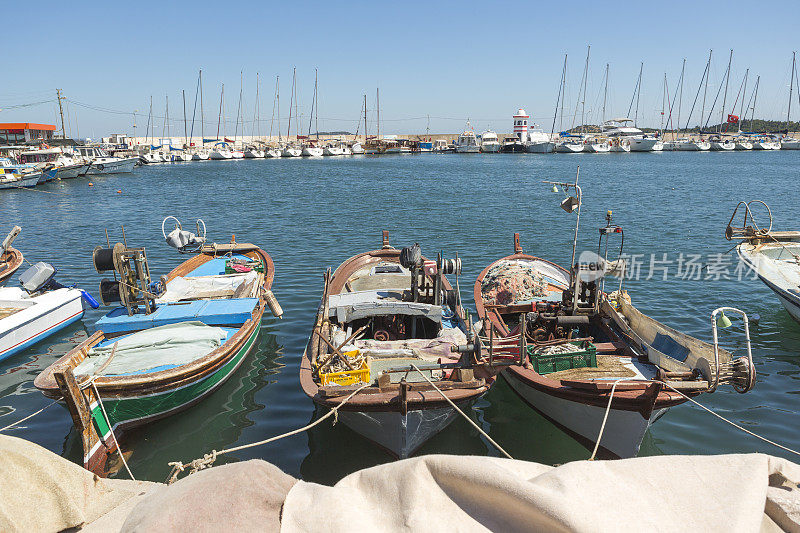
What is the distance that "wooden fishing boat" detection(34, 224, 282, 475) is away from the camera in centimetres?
792

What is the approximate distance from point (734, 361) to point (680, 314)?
28.7 ft

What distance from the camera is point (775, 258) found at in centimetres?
1653

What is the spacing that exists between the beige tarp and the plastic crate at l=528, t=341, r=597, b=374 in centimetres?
610

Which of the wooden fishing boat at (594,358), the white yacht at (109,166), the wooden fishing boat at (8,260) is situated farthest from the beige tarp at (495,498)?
the white yacht at (109,166)

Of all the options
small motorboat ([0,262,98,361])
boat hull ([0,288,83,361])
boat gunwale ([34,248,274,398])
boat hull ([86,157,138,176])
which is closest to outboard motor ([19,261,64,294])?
small motorboat ([0,262,98,361])

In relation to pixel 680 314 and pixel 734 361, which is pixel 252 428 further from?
pixel 680 314

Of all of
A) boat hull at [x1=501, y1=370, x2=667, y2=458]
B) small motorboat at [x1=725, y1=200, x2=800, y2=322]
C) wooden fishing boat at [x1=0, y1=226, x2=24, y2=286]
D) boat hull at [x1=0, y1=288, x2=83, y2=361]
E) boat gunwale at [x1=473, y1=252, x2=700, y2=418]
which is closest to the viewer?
boat gunwale at [x1=473, y1=252, x2=700, y2=418]

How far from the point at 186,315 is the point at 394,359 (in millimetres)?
5210

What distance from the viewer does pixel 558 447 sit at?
29.8 feet

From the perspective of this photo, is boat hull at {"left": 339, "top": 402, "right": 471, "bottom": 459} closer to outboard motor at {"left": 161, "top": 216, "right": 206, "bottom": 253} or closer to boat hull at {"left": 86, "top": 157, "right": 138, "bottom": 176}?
outboard motor at {"left": 161, "top": 216, "right": 206, "bottom": 253}

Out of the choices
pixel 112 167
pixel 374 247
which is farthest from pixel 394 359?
pixel 112 167

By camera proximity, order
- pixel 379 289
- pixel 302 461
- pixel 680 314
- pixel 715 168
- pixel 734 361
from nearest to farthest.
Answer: pixel 734 361, pixel 302 461, pixel 379 289, pixel 680 314, pixel 715 168

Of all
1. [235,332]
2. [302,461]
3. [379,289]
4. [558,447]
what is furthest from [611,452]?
[235,332]

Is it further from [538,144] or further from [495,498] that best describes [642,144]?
[495,498]
